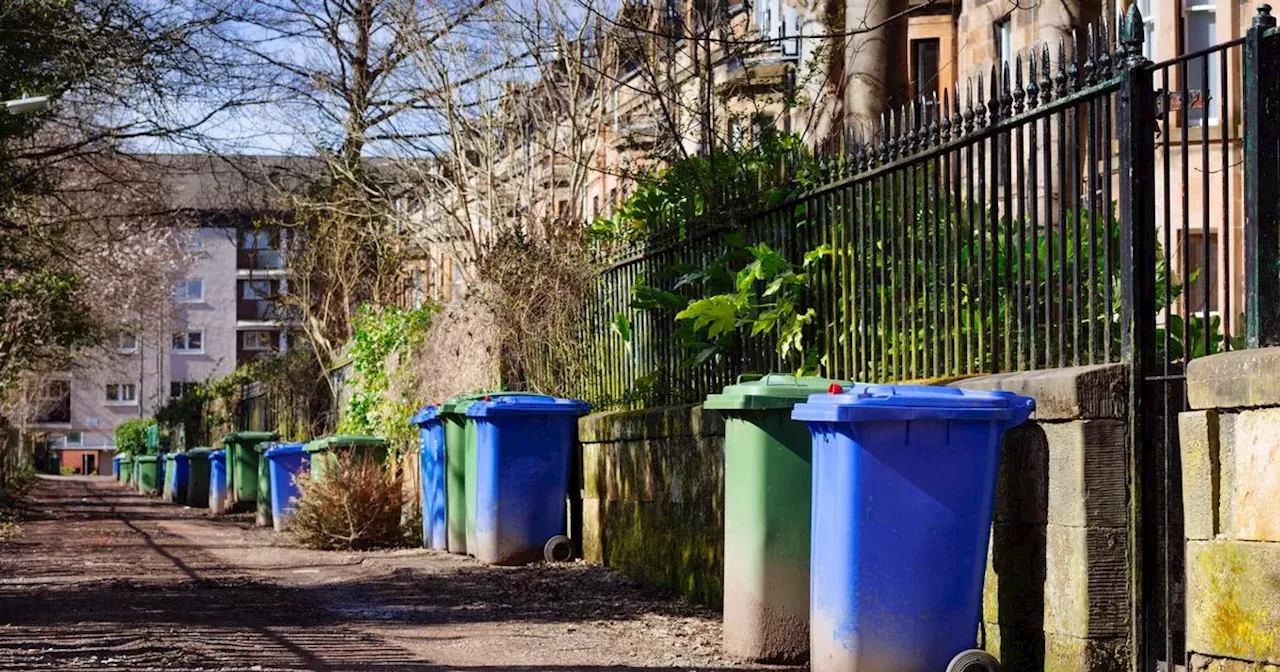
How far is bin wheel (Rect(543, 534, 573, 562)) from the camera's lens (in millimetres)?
14258

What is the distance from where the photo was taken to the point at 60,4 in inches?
739

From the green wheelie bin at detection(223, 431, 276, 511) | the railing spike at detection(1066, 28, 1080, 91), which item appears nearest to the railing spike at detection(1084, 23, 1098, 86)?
the railing spike at detection(1066, 28, 1080, 91)

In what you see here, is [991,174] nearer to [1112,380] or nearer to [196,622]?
[1112,380]

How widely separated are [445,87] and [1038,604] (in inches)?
640

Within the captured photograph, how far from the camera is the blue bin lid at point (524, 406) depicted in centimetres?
1412

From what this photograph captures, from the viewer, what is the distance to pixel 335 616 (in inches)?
433

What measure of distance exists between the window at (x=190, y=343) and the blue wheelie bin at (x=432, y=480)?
88.3 metres

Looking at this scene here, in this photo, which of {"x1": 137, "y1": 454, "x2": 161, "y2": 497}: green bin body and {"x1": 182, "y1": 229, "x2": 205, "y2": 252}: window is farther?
{"x1": 137, "y1": 454, "x2": 161, "y2": 497}: green bin body

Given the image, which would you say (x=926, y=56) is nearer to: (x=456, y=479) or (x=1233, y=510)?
(x=456, y=479)

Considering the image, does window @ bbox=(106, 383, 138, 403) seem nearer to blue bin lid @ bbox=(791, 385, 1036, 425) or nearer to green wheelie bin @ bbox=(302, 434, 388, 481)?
green wheelie bin @ bbox=(302, 434, 388, 481)

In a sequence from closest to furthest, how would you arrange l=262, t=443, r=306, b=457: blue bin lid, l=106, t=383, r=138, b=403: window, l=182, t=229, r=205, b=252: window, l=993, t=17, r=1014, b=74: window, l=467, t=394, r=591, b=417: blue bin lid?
Result: 1. l=467, t=394, r=591, b=417: blue bin lid
2. l=262, t=443, r=306, b=457: blue bin lid
3. l=993, t=17, r=1014, b=74: window
4. l=182, t=229, r=205, b=252: window
5. l=106, t=383, r=138, b=403: window

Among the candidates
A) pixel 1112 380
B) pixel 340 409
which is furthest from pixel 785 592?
pixel 340 409

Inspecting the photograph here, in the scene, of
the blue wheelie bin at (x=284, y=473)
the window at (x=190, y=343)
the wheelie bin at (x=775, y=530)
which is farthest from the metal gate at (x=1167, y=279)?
the window at (x=190, y=343)

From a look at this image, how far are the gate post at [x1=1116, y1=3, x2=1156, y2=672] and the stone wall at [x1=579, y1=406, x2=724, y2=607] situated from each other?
3.81m
